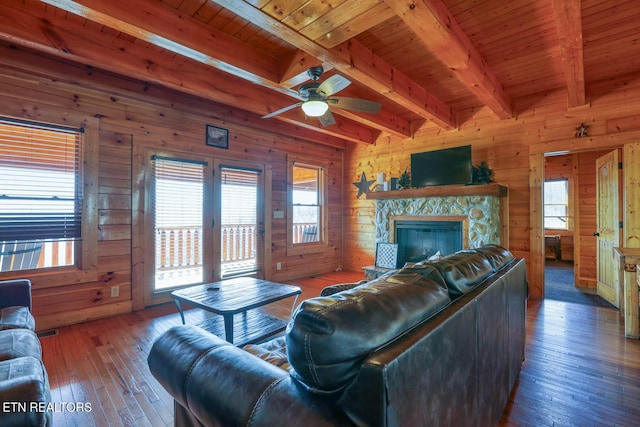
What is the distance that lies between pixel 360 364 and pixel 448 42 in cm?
263

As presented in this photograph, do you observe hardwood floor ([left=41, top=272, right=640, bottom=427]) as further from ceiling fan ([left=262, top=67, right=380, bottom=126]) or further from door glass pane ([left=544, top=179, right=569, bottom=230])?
door glass pane ([left=544, top=179, right=569, bottom=230])

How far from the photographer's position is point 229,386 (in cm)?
87

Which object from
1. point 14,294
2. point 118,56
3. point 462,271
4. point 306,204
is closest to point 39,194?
point 14,294

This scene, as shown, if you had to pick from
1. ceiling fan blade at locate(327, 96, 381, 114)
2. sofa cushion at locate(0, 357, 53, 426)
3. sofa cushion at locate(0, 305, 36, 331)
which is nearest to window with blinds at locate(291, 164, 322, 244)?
ceiling fan blade at locate(327, 96, 381, 114)

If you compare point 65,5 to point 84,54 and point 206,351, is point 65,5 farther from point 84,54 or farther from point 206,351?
point 206,351

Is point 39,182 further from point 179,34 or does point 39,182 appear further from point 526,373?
point 526,373

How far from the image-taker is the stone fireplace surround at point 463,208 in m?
4.13

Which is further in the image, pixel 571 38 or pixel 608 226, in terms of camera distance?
pixel 608 226

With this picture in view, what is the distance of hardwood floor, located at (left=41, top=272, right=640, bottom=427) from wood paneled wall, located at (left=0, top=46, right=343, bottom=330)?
0.34m

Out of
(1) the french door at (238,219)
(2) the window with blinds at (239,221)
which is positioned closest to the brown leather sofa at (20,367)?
(1) the french door at (238,219)

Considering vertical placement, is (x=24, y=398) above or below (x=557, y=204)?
below

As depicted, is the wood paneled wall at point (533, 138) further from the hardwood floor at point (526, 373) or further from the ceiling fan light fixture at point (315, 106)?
the ceiling fan light fixture at point (315, 106)

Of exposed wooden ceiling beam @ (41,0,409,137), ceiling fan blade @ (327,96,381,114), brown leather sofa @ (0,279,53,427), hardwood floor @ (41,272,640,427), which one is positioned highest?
exposed wooden ceiling beam @ (41,0,409,137)

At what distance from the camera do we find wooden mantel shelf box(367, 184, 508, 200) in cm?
406
